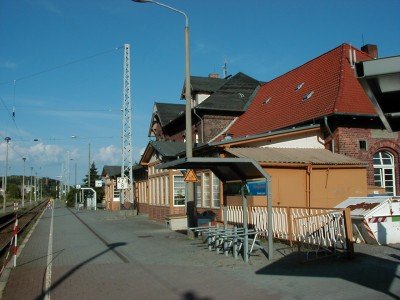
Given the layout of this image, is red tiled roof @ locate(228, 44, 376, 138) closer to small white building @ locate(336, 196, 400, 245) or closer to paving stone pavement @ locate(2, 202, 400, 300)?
small white building @ locate(336, 196, 400, 245)

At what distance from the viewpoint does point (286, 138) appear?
19.4 m

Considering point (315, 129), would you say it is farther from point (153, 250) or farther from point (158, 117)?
point (158, 117)

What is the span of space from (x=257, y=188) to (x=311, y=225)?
177 cm

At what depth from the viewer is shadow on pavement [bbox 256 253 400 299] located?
827 centimetres

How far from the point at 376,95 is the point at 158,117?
37090mm

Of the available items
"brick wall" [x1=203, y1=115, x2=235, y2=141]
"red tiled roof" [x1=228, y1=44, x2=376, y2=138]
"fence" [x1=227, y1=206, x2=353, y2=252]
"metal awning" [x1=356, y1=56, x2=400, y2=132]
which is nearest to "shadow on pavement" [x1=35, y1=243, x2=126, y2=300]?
"fence" [x1=227, y1=206, x2=353, y2=252]

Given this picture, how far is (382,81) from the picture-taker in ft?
14.4

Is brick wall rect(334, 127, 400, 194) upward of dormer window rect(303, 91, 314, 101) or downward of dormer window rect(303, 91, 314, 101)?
downward

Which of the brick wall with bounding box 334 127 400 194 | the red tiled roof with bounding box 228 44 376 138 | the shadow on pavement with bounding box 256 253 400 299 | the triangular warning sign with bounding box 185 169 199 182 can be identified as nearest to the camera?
the shadow on pavement with bounding box 256 253 400 299

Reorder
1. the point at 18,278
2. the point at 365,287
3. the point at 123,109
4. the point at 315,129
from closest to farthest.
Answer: the point at 365,287
the point at 18,278
the point at 315,129
the point at 123,109

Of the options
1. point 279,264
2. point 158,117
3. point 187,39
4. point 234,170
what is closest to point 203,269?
point 279,264

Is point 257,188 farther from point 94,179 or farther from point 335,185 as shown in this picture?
point 94,179

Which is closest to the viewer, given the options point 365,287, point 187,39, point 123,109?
Result: point 365,287

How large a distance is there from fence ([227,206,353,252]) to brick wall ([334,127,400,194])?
6.54 meters
